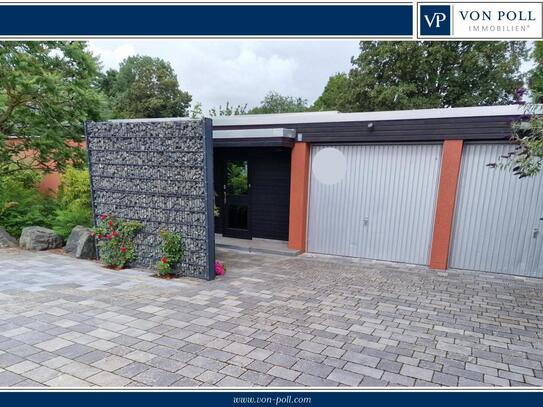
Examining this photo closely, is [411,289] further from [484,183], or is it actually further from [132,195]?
[132,195]

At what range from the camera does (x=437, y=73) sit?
17266 millimetres

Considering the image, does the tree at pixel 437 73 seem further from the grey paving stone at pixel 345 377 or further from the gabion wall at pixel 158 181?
the grey paving stone at pixel 345 377

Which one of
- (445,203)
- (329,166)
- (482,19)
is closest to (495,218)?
(445,203)

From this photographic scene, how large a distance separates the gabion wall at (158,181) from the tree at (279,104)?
28.7 meters

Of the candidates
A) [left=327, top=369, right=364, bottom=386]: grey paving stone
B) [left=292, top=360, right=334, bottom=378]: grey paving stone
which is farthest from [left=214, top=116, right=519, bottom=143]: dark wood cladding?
[left=292, top=360, right=334, bottom=378]: grey paving stone

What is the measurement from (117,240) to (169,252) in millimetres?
1148

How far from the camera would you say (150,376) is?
8.48 feet

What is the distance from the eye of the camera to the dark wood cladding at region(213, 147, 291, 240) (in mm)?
7688

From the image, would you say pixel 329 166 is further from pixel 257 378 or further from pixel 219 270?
pixel 257 378

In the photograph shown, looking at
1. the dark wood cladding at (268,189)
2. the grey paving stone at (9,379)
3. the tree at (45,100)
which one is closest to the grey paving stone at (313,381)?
the grey paving stone at (9,379)

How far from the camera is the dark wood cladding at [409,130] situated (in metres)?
5.35
